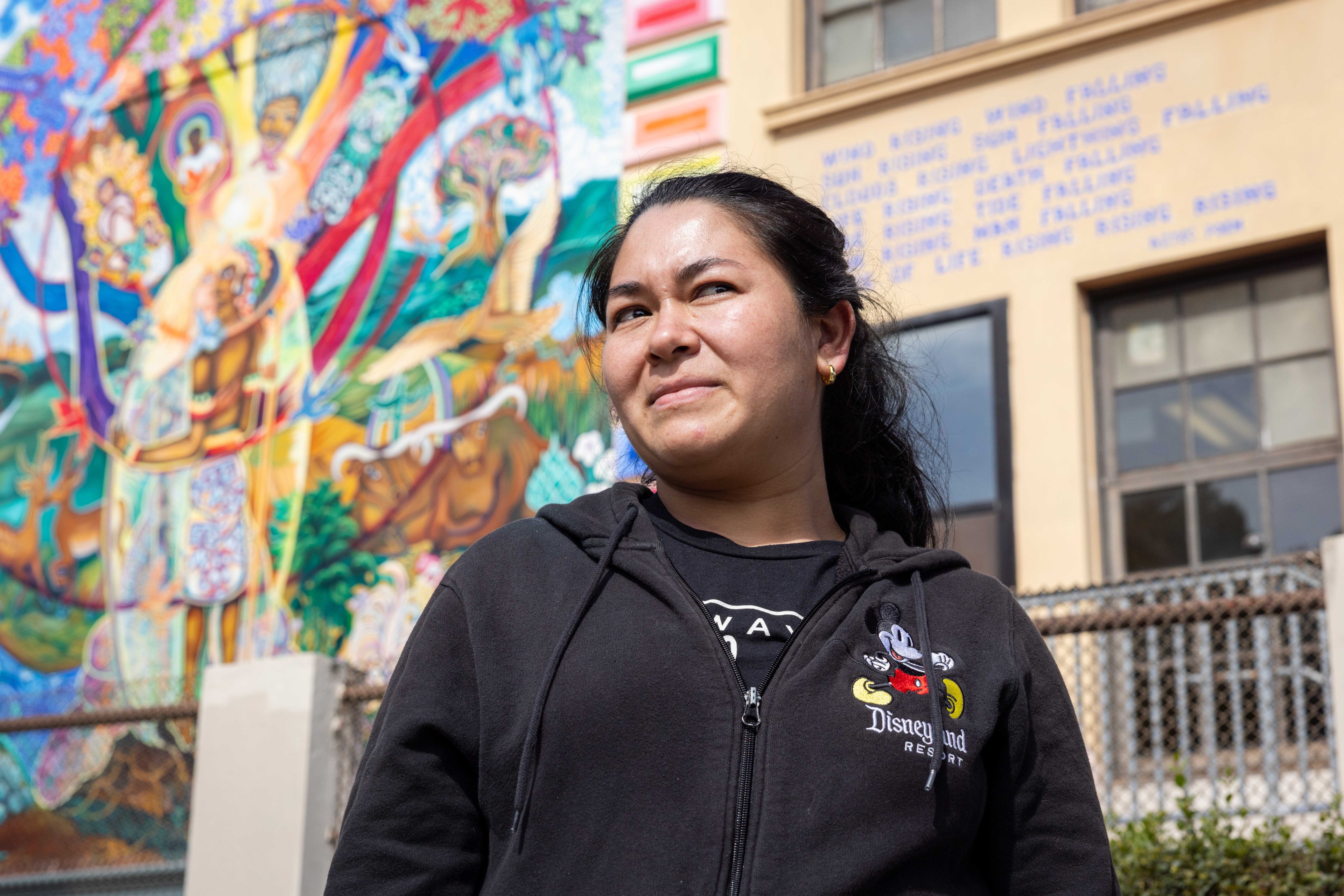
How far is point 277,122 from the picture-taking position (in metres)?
9.95

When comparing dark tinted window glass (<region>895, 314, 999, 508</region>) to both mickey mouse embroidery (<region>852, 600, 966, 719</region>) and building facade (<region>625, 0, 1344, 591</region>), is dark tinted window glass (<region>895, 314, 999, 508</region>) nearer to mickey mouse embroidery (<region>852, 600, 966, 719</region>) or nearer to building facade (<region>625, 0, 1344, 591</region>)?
building facade (<region>625, 0, 1344, 591</region>)

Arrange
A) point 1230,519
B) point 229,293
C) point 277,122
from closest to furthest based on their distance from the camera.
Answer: point 1230,519 → point 229,293 → point 277,122

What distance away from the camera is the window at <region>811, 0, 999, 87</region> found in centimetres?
820

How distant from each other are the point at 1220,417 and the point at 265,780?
4771mm

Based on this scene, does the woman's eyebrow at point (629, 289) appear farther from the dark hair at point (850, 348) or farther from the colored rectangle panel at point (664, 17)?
the colored rectangle panel at point (664, 17)

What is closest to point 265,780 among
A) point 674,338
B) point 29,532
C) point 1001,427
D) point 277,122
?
point 1001,427

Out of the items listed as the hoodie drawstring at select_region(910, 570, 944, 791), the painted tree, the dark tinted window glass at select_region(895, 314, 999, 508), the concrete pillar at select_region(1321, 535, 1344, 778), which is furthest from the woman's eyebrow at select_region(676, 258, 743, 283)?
the painted tree

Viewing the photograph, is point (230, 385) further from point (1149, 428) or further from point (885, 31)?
point (1149, 428)

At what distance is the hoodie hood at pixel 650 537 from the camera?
1889mm

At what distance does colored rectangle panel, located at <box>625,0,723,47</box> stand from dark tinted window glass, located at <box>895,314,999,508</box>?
2438 millimetres

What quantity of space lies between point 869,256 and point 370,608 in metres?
3.56

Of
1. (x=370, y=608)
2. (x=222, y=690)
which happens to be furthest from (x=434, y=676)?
(x=370, y=608)

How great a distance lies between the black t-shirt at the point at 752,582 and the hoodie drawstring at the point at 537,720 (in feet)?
0.45

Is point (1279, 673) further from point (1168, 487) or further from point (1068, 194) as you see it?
point (1068, 194)
